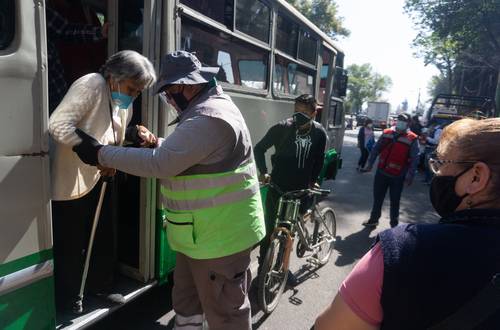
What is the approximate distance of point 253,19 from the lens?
355cm

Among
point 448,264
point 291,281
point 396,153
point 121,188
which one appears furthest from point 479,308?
point 396,153

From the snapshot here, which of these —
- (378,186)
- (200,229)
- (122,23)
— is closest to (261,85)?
(122,23)

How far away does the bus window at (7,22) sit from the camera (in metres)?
1.67

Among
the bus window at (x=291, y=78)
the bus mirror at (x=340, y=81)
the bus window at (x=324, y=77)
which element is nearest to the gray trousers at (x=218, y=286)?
Result: the bus window at (x=291, y=78)

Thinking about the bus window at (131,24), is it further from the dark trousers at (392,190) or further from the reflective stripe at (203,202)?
the dark trousers at (392,190)

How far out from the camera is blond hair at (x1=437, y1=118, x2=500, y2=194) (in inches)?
41.9

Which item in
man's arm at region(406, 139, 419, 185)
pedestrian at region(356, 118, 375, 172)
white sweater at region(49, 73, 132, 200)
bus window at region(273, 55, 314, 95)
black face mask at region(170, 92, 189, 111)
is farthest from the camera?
pedestrian at region(356, 118, 375, 172)

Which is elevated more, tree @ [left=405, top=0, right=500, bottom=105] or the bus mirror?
tree @ [left=405, top=0, right=500, bottom=105]

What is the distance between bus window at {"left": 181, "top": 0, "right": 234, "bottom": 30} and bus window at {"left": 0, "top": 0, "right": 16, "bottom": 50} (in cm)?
121

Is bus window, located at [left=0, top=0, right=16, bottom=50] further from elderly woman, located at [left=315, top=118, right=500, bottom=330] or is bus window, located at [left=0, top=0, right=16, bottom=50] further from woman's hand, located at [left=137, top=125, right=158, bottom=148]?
elderly woman, located at [left=315, top=118, right=500, bottom=330]

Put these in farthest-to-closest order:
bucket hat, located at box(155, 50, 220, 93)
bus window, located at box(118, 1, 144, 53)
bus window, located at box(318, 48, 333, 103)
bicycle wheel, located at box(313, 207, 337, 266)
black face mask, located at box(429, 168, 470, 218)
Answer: bus window, located at box(318, 48, 333, 103), bicycle wheel, located at box(313, 207, 337, 266), bus window, located at box(118, 1, 144, 53), bucket hat, located at box(155, 50, 220, 93), black face mask, located at box(429, 168, 470, 218)

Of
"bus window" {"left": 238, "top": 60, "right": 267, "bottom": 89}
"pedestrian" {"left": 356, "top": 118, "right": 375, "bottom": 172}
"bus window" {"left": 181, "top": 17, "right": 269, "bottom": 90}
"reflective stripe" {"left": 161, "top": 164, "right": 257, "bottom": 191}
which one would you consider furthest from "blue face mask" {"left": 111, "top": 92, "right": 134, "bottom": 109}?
"pedestrian" {"left": 356, "top": 118, "right": 375, "bottom": 172}

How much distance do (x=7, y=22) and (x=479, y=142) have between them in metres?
1.85

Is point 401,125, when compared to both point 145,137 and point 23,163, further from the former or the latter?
point 23,163
